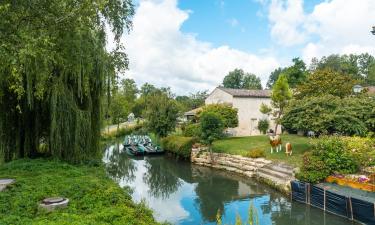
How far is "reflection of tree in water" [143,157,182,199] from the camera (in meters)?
17.1

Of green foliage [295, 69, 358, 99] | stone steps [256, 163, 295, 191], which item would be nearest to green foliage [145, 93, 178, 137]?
green foliage [295, 69, 358, 99]

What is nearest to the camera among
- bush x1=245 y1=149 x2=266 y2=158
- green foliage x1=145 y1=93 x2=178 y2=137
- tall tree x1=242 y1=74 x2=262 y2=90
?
bush x1=245 y1=149 x2=266 y2=158

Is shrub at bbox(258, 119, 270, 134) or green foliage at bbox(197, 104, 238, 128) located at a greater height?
green foliage at bbox(197, 104, 238, 128)

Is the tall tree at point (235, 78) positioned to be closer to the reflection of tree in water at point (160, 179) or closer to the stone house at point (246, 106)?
the stone house at point (246, 106)

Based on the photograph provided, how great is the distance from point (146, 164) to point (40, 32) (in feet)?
64.0

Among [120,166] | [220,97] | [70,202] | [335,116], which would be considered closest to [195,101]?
[220,97]

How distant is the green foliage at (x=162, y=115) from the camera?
30781mm

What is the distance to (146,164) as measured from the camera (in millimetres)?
25266

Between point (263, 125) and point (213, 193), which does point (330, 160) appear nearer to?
point (213, 193)

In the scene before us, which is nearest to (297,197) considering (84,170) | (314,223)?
(314,223)

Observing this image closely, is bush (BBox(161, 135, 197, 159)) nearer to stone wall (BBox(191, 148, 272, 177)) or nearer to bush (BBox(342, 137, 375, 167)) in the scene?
stone wall (BBox(191, 148, 272, 177))

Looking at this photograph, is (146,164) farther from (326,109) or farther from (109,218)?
(109,218)

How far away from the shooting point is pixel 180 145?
26.3m

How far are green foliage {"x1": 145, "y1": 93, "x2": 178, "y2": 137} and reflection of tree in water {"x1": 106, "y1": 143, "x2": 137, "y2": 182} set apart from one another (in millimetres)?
4446
